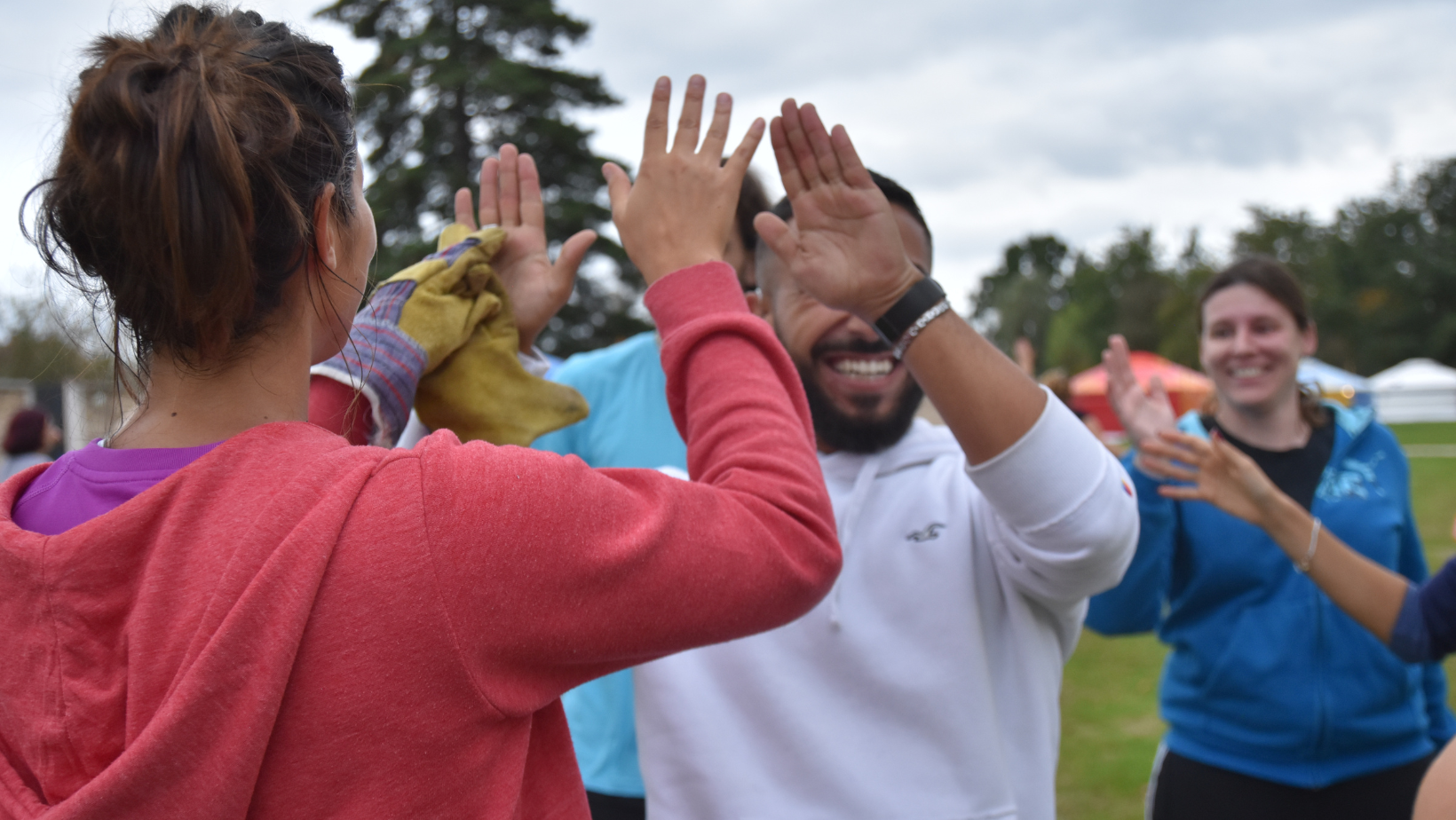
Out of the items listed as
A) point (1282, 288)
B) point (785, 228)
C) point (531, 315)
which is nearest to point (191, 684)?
point (531, 315)

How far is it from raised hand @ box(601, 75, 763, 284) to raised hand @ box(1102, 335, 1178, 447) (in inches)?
74.2

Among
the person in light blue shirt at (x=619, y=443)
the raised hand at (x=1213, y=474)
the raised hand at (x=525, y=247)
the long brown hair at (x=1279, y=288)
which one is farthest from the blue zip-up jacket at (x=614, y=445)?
the long brown hair at (x=1279, y=288)

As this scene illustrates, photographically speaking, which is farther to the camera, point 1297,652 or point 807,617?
point 1297,652

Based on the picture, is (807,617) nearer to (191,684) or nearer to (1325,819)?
(191,684)

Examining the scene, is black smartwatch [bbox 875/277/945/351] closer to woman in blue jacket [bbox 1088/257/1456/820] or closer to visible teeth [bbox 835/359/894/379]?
visible teeth [bbox 835/359/894/379]

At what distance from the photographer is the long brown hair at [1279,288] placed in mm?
3357

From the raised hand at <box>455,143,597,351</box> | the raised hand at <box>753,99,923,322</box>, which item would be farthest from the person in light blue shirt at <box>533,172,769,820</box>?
the raised hand at <box>753,99,923,322</box>

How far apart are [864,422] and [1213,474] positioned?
1.27 meters

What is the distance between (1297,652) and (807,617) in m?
1.93

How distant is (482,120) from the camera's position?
16219 millimetres

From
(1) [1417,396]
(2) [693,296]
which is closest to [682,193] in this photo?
(2) [693,296]

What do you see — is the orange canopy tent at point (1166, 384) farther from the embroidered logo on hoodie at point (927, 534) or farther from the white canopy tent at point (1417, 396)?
the embroidered logo on hoodie at point (927, 534)

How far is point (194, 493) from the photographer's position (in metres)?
0.95

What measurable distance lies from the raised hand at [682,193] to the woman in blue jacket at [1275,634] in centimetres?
187
